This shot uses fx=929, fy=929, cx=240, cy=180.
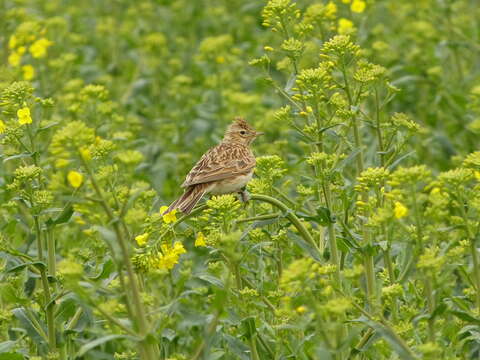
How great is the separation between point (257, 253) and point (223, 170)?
98 cm

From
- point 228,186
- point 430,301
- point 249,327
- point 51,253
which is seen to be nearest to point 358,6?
point 228,186

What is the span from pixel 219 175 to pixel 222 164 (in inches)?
9.8

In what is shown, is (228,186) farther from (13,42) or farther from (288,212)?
(13,42)

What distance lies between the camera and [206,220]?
5586mm

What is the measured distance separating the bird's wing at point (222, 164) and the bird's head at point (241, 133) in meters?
0.63

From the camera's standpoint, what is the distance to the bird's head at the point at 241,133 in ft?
27.5

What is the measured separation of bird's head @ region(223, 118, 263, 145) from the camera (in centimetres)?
838

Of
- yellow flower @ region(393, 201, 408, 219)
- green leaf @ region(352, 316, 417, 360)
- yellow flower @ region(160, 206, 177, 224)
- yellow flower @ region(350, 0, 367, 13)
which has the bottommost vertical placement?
green leaf @ region(352, 316, 417, 360)

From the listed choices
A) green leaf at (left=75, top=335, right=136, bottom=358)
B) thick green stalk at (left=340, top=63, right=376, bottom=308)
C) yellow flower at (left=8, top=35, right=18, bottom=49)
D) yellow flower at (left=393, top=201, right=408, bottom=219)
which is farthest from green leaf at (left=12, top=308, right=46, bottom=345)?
yellow flower at (left=8, top=35, right=18, bottom=49)

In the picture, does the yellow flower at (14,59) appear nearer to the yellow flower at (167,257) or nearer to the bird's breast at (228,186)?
the bird's breast at (228,186)

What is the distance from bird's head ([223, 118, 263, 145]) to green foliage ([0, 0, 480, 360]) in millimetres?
222

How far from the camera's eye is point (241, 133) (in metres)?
8.46

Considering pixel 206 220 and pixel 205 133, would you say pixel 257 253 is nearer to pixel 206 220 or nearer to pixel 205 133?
pixel 206 220

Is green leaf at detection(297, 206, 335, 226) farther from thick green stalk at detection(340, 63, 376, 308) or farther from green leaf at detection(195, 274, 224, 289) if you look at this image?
green leaf at detection(195, 274, 224, 289)
